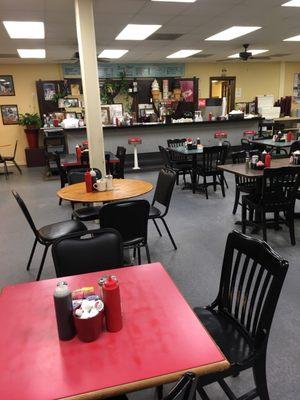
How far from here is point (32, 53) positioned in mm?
7801

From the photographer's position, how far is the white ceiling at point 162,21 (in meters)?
4.57

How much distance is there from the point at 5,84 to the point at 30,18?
4.73 meters

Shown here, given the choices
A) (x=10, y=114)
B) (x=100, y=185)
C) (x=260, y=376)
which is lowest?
(x=260, y=376)

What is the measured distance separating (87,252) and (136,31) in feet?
18.2

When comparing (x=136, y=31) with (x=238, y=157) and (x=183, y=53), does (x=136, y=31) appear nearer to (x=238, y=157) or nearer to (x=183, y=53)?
(x=183, y=53)

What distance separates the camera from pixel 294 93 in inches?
456

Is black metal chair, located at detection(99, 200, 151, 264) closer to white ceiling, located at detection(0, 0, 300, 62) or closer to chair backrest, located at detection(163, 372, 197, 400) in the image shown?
chair backrest, located at detection(163, 372, 197, 400)

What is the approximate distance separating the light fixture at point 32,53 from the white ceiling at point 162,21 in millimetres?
176

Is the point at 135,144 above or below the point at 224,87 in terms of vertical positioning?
below

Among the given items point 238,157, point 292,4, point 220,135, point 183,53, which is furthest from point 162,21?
point 183,53

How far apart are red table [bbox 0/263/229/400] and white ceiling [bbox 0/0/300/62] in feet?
14.1

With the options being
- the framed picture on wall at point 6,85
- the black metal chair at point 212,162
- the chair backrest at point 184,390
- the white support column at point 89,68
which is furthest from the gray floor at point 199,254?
the framed picture on wall at point 6,85

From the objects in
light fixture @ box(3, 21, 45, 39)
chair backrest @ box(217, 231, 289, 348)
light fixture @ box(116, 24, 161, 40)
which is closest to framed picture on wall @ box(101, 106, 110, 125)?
light fixture @ box(116, 24, 161, 40)

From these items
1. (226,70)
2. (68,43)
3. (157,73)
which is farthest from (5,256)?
(226,70)
